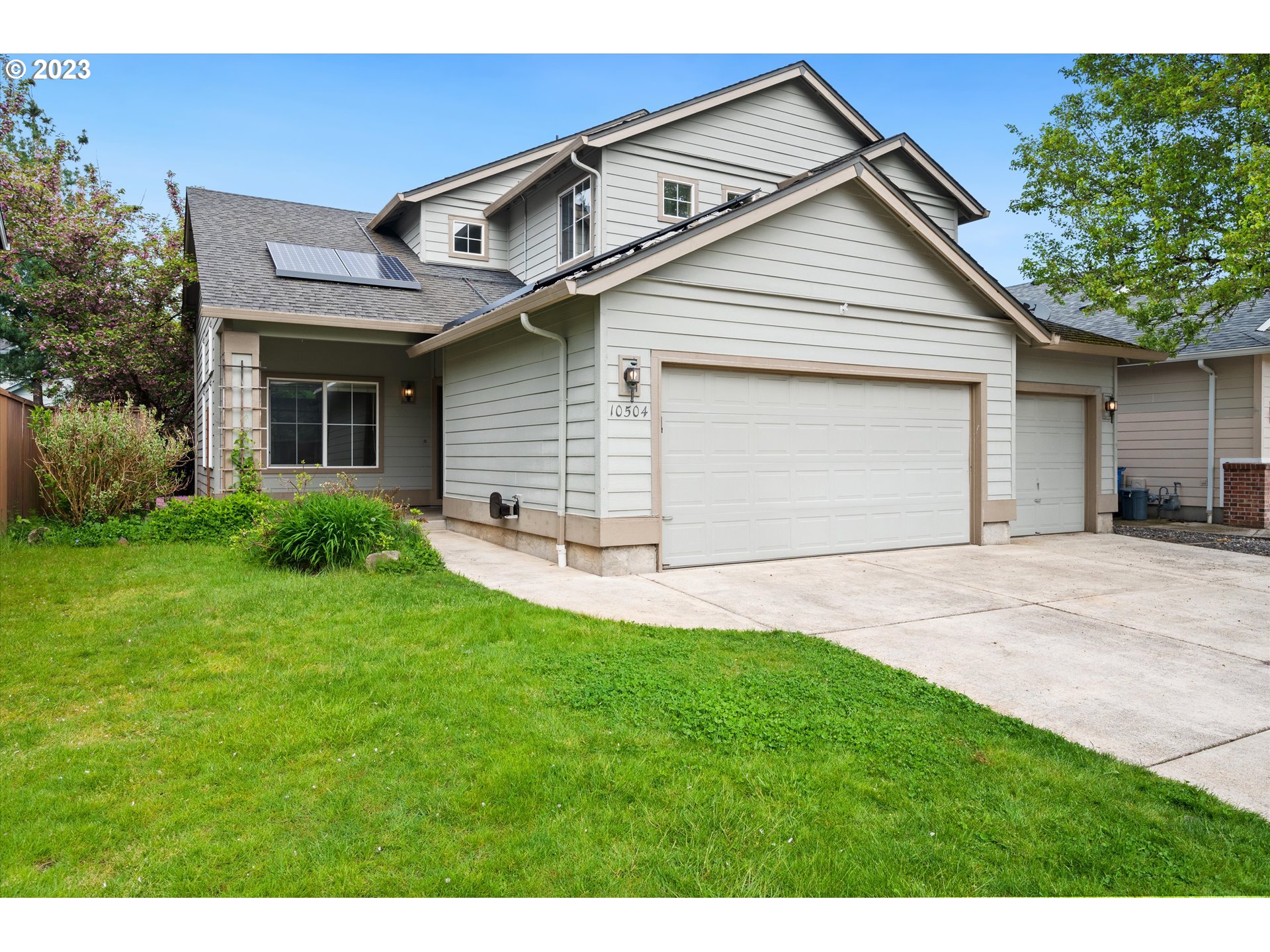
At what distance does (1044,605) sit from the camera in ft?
22.5

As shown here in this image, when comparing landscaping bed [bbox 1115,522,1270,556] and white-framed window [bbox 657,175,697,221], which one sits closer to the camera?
landscaping bed [bbox 1115,522,1270,556]

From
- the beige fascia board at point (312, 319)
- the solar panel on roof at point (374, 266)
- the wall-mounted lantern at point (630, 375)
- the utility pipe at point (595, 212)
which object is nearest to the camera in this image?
the wall-mounted lantern at point (630, 375)

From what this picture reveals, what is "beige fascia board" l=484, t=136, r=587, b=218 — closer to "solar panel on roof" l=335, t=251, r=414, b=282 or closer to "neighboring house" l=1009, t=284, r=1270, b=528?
"solar panel on roof" l=335, t=251, r=414, b=282

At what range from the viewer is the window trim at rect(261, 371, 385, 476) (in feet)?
42.8

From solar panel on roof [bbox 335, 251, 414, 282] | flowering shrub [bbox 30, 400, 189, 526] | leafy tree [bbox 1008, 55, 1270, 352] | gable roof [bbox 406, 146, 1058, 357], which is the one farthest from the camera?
solar panel on roof [bbox 335, 251, 414, 282]

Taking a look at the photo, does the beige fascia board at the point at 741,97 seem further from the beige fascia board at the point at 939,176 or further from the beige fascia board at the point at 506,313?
the beige fascia board at the point at 506,313

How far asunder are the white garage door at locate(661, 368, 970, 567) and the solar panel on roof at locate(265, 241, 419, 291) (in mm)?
6543

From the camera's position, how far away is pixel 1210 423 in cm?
1449

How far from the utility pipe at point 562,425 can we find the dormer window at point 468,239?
714cm

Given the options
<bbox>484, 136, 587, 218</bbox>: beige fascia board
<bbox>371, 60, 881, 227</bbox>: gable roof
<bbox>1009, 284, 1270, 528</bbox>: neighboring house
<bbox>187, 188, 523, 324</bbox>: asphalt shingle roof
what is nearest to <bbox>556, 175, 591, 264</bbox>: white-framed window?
<bbox>484, 136, 587, 218</bbox>: beige fascia board

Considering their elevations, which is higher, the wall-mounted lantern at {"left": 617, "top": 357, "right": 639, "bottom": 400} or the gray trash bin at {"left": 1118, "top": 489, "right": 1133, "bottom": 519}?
the wall-mounted lantern at {"left": 617, "top": 357, "right": 639, "bottom": 400}

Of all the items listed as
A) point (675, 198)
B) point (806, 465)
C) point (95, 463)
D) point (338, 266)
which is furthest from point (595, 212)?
point (95, 463)

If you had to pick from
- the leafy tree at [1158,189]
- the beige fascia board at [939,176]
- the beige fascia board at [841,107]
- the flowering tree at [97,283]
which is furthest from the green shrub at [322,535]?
the leafy tree at [1158,189]

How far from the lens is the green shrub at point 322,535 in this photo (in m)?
7.54
